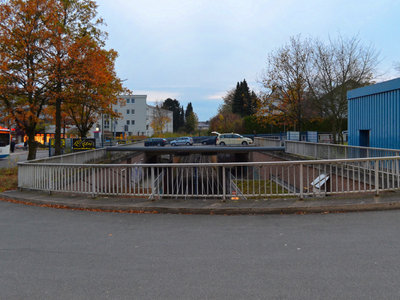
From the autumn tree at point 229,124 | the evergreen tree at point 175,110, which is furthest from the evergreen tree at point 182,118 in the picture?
the autumn tree at point 229,124

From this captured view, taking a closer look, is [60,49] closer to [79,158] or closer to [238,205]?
[79,158]

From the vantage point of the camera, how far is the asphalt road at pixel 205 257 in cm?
348

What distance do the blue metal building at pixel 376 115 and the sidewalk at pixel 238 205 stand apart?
309 inches

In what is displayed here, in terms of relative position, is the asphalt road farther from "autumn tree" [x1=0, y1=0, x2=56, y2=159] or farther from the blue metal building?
"autumn tree" [x1=0, y1=0, x2=56, y2=159]

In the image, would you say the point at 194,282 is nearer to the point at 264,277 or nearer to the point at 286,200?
the point at 264,277

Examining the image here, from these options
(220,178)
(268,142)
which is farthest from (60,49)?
(268,142)

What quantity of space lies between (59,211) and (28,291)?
492 cm

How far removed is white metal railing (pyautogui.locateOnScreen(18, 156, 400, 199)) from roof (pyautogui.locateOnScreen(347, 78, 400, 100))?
6.73m

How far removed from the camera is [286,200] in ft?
25.2

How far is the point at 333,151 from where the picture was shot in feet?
52.6

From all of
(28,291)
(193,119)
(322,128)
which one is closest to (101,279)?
(28,291)

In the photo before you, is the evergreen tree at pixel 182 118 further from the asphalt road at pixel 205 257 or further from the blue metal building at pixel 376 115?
the asphalt road at pixel 205 257

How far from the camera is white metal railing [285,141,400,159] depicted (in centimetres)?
1190

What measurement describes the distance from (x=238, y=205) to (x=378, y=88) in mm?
11931
